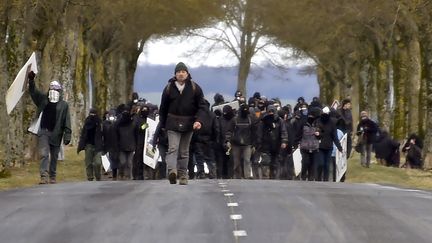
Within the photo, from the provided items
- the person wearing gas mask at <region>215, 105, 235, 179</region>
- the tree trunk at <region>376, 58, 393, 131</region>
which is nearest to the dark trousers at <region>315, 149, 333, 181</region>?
the person wearing gas mask at <region>215, 105, 235, 179</region>

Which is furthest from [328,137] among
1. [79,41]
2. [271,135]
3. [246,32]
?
[246,32]

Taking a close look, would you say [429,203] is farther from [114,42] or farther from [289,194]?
[114,42]

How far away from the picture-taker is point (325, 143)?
2397cm

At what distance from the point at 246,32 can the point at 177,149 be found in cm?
5418

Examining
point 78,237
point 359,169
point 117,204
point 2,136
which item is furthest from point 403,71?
point 78,237

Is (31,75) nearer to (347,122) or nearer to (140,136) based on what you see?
(140,136)

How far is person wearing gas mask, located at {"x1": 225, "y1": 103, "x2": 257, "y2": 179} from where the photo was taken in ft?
81.7

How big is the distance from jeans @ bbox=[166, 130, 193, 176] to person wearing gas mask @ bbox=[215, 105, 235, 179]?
21.9 ft

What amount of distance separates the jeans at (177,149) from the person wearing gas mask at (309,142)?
6.84 m

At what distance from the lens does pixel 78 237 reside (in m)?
11.3

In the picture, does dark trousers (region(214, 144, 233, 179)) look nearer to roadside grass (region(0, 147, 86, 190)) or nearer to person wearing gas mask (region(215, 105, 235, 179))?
person wearing gas mask (region(215, 105, 235, 179))

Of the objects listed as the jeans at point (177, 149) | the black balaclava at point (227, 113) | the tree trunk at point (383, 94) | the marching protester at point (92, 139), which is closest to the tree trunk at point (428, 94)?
the black balaclava at point (227, 113)

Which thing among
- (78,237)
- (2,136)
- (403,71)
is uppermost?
(403,71)

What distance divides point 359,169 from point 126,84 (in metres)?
27.3
